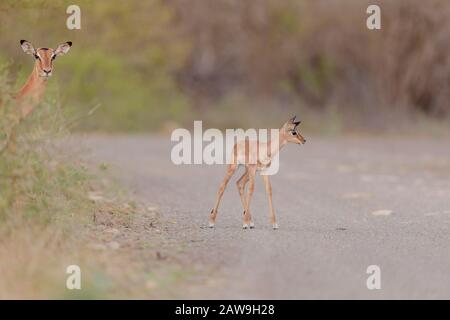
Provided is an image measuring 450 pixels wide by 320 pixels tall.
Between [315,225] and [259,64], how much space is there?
84.3 ft

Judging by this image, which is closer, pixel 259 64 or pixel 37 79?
pixel 37 79

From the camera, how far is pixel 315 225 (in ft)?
38.1

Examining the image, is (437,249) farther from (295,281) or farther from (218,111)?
(218,111)

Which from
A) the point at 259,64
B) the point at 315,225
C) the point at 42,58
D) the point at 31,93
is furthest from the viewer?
the point at 259,64

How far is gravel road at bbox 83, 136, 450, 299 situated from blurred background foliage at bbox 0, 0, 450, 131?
9.90 metres

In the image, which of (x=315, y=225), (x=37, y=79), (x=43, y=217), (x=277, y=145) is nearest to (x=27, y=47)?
(x=37, y=79)

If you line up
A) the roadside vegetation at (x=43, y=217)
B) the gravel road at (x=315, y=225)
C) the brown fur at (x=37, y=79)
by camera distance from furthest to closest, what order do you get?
the brown fur at (x=37, y=79), the gravel road at (x=315, y=225), the roadside vegetation at (x=43, y=217)

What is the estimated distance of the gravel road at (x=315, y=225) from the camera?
26.9ft

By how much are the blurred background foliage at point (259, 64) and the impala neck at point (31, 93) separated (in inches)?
743

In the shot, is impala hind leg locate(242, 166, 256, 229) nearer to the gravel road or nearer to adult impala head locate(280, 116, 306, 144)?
the gravel road

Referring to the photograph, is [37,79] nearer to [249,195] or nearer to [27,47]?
[27,47]

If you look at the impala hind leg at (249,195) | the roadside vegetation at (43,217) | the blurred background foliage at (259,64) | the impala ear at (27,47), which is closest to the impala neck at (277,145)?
the impala hind leg at (249,195)

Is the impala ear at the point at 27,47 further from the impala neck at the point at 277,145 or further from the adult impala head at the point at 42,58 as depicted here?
the impala neck at the point at 277,145

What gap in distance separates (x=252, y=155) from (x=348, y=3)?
80.1ft
